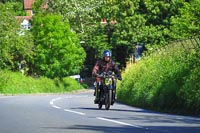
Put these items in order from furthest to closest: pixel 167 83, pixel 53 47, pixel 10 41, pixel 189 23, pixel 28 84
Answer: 1. pixel 53 47
2. pixel 10 41
3. pixel 28 84
4. pixel 189 23
5. pixel 167 83

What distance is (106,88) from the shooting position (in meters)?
20.3

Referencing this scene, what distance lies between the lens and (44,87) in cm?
6288

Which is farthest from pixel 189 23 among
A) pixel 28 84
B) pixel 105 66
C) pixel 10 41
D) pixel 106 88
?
pixel 10 41

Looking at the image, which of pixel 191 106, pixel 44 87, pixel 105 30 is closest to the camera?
pixel 191 106

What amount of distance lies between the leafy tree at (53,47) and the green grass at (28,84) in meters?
1.63

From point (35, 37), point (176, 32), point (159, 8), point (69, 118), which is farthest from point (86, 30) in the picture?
point (69, 118)

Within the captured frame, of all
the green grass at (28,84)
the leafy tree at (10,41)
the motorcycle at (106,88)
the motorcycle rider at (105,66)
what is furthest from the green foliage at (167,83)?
the leafy tree at (10,41)

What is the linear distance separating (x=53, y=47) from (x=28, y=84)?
9.86 meters

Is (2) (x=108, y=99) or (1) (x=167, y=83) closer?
(2) (x=108, y=99)

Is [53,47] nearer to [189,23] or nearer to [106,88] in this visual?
[189,23]

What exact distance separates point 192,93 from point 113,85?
8.27 ft

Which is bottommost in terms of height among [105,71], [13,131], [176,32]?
[13,131]

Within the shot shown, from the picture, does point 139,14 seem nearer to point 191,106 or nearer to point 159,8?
point 159,8

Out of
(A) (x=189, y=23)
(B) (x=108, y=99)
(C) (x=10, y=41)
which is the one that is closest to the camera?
(B) (x=108, y=99)
